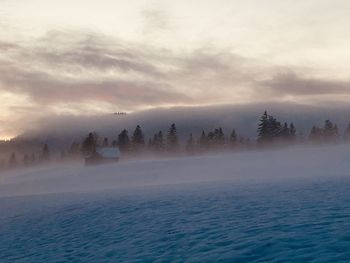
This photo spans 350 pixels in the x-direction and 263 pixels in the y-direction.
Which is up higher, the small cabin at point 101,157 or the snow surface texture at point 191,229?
the small cabin at point 101,157

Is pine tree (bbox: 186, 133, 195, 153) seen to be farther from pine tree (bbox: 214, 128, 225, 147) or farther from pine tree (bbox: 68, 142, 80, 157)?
pine tree (bbox: 68, 142, 80, 157)

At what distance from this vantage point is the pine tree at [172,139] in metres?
147

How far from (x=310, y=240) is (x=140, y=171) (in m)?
63.1

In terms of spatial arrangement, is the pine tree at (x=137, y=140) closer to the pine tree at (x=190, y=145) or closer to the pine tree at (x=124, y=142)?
the pine tree at (x=124, y=142)

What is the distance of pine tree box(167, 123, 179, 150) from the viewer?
147 m

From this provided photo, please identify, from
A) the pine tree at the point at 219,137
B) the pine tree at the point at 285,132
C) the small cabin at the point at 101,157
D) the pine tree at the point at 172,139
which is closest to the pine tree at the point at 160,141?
the pine tree at the point at 172,139

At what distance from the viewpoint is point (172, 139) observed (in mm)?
147875

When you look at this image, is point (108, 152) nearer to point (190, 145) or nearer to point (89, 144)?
point (89, 144)

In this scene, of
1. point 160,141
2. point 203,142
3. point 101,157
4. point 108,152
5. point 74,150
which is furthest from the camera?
point 74,150

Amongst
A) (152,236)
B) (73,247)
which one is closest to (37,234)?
(73,247)

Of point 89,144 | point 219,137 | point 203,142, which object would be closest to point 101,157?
point 89,144

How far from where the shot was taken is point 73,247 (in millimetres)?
23531

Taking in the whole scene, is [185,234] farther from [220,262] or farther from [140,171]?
[140,171]

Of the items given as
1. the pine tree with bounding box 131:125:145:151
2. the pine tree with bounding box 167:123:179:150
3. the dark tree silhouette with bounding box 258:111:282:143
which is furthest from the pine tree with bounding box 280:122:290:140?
the pine tree with bounding box 131:125:145:151
